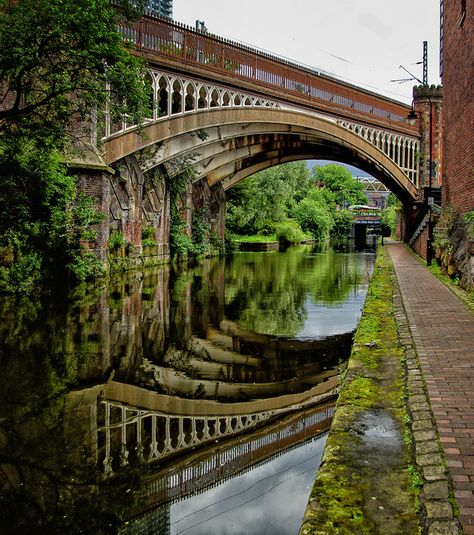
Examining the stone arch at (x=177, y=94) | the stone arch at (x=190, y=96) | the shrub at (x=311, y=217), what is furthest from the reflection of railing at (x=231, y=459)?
the shrub at (x=311, y=217)

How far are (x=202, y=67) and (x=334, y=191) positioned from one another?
217 ft

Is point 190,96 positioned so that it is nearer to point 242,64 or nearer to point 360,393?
point 242,64

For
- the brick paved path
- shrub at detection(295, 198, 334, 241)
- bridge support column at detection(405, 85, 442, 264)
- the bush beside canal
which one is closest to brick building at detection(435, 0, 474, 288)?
the brick paved path

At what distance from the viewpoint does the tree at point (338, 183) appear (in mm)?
81062

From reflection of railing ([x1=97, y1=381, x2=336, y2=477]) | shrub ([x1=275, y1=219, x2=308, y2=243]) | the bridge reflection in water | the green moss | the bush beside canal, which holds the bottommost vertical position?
the bridge reflection in water

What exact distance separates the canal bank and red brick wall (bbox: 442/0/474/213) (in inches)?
353

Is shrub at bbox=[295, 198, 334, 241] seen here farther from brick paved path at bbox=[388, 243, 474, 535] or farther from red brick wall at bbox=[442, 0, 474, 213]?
brick paved path at bbox=[388, 243, 474, 535]

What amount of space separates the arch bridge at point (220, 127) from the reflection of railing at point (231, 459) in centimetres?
977

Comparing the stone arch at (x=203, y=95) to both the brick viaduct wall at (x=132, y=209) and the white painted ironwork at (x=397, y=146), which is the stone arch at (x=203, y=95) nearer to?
the brick viaduct wall at (x=132, y=209)

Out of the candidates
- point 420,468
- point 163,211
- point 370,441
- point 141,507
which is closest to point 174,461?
point 141,507

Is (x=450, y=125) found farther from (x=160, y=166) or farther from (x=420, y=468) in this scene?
(x=420, y=468)

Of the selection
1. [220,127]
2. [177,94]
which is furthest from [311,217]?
[177,94]

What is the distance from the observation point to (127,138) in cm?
1650

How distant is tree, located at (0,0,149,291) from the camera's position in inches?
359
